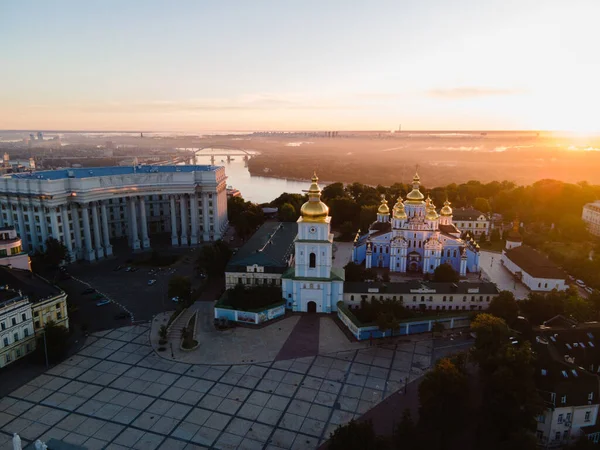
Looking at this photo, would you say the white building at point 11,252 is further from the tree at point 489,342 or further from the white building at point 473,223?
the white building at point 473,223

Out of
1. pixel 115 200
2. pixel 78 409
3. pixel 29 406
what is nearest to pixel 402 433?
pixel 78 409

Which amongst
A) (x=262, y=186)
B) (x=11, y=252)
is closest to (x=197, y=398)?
(x=11, y=252)

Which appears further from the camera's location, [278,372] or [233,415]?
[278,372]

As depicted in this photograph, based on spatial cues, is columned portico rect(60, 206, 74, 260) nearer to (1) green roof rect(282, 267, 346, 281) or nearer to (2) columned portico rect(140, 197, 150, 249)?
(2) columned portico rect(140, 197, 150, 249)

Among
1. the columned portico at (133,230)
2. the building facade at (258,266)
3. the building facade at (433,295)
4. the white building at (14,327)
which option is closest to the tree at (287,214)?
the columned portico at (133,230)

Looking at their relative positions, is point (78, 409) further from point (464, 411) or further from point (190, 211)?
point (190, 211)

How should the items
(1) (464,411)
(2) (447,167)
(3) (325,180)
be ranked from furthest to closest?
(2) (447,167), (3) (325,180), (1) (464,411)

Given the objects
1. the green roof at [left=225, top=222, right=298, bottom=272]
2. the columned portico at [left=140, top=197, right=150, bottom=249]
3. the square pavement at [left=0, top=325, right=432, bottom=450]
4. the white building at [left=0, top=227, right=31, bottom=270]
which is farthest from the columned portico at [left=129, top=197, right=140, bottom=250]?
the square pavement at [left=0, top=325, right=432, bottom=450]
